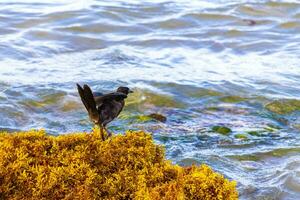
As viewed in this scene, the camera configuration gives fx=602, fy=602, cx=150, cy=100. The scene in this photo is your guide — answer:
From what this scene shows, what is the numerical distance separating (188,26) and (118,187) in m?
9.75

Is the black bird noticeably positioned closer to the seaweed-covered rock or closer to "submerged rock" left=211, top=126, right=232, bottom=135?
the seaweed-covered rock

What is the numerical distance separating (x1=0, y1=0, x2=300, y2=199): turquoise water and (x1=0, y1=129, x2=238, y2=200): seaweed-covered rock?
5.73 ft

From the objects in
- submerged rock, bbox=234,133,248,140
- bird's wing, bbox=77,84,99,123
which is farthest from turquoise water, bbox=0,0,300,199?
bird's wing, bbox=77,84,99,123

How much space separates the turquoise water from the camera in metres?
6.62

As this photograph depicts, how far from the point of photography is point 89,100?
376 centimetres

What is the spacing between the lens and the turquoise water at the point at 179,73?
6616 mm

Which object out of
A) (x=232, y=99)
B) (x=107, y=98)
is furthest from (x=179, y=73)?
(x=107, y=98)

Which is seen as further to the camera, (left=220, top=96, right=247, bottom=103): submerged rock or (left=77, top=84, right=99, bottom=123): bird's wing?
(left=220, top=96, right=247, bottom=103): submerged rock

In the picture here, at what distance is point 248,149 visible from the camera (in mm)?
6633

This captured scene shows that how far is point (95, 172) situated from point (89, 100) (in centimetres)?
45

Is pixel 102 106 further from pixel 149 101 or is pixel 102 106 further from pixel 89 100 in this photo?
pixel 149 101

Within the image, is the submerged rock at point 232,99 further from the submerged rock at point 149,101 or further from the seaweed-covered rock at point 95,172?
the seaweed-covered rock at point 95,172

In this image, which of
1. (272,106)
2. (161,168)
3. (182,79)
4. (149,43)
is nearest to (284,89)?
(272,106)

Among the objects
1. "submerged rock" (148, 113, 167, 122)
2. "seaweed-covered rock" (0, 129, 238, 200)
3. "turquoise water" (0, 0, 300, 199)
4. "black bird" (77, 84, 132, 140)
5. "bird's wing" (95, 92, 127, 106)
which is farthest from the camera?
"submerged rock" (148, 113, 167, 122)
